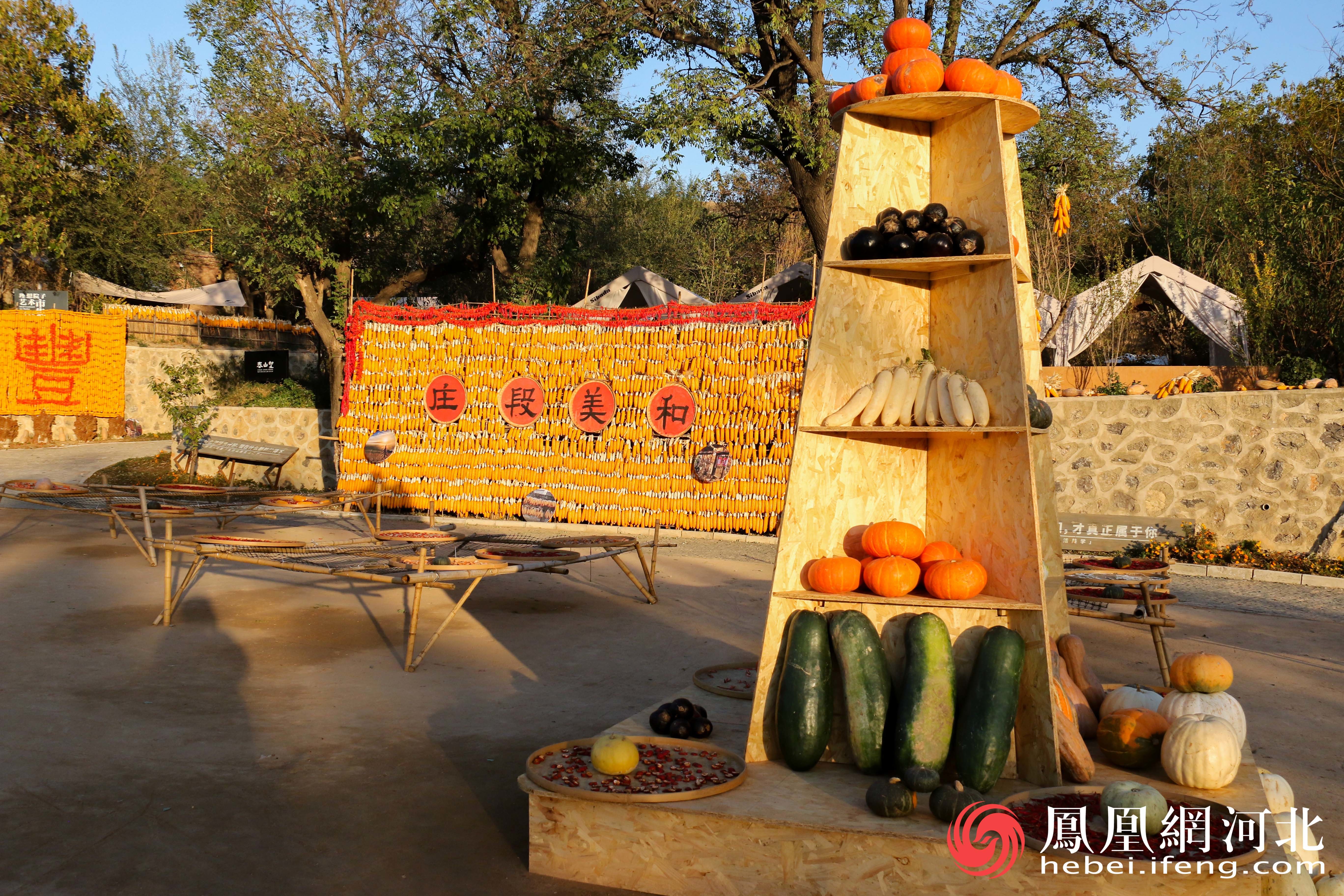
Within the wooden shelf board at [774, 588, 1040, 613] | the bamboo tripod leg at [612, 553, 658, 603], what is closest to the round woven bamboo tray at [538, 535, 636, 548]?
the bamboo tripod leg at [612, 553, 658, 603]

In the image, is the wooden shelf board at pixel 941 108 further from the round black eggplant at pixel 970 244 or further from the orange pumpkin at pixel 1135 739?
the orange pumpkin at pixel 1135 739

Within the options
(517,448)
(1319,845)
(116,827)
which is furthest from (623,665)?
(517,448)

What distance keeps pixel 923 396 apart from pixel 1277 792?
84.3 inches

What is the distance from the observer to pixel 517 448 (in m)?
14.0

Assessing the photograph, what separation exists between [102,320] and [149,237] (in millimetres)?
8641

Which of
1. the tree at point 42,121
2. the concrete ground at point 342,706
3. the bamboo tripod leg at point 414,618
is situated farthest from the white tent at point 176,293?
the bamboo tripod leg at point 414,618

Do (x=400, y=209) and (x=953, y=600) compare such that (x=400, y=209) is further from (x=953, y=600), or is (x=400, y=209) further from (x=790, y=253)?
(x=953, y=600)

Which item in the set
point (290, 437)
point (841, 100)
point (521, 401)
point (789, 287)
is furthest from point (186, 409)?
point (841, 100)

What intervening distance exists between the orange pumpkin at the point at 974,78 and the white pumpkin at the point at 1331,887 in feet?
11.1

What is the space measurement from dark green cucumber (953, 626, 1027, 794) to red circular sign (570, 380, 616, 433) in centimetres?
968

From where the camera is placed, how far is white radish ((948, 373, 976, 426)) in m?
4.25

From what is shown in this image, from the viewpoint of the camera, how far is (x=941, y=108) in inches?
182

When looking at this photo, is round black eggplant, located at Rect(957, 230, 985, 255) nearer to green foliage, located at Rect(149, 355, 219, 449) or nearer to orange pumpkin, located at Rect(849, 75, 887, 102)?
orange pumpkin, located at Rect(849, 75, 887, 102)

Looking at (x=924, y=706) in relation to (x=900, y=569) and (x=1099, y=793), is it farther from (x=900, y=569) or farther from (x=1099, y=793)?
(x=1099, y=793)
